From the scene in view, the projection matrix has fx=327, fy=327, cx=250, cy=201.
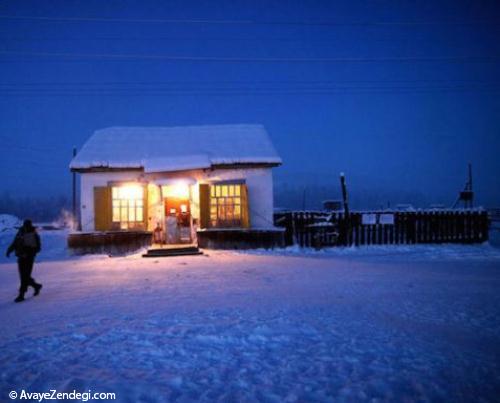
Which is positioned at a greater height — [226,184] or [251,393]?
[226,184]

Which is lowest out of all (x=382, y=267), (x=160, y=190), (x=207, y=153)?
(x=382, y=267)

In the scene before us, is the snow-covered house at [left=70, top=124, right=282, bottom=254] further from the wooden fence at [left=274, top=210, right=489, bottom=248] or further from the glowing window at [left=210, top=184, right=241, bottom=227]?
the wooden fence at [left=274, top=210, right=489, bottom=248]

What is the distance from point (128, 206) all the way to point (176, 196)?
2.07 m

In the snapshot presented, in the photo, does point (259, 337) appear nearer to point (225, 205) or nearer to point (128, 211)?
point (225, 205)

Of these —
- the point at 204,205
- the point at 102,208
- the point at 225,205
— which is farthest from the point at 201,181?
the point at 102,208

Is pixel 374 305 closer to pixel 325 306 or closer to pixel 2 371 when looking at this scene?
pixel 325 306

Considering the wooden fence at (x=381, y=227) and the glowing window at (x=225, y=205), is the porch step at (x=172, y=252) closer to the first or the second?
the glowing window at (x=225, y=205)

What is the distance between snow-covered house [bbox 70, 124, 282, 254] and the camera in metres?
13.2

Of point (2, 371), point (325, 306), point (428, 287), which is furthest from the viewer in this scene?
point (428, 287)

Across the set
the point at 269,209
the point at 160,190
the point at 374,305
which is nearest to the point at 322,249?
the point at 269,209

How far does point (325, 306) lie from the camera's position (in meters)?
5.56

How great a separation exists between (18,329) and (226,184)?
31.4ft

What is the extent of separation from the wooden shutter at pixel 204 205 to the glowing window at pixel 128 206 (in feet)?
8.19

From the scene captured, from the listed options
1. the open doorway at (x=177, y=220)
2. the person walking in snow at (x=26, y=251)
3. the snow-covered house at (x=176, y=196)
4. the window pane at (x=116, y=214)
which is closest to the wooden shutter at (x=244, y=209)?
the snow-covered house at (x=176, y=196)
